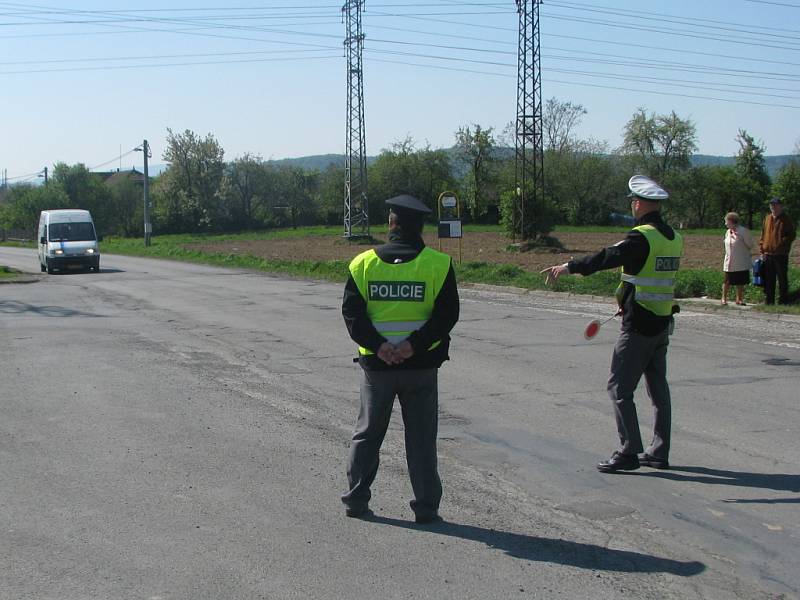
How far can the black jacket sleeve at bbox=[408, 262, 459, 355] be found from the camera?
5.01 meters

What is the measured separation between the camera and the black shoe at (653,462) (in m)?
6.27

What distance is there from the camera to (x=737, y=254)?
53.1 ft

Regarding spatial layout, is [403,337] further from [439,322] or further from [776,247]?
[776,247]

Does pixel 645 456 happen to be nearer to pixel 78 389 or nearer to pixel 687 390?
pixel 687 390

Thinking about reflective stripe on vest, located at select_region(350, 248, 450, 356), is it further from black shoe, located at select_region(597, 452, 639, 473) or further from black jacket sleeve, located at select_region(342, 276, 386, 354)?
black shoe, located at select_region(597, 452, 639, 473)

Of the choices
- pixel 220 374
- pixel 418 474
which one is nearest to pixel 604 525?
pixel 418 474

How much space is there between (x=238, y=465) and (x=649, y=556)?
3.06 metres

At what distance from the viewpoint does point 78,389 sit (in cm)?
950

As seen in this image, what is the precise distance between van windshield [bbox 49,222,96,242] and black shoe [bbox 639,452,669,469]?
3153 centimetres

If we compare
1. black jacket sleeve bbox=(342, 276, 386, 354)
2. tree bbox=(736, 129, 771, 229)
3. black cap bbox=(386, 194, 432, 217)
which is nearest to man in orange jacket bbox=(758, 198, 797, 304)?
black cap bbox=(386, 194, 432, 217)

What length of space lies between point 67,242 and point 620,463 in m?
31.4

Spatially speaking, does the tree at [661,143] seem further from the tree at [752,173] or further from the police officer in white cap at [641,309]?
the police officer in white cap at [641,309]

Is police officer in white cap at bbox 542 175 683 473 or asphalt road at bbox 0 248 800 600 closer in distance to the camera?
asphalt road at bbox 0 248 800 600

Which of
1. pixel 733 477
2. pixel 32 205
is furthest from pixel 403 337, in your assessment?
pixel 32 205
